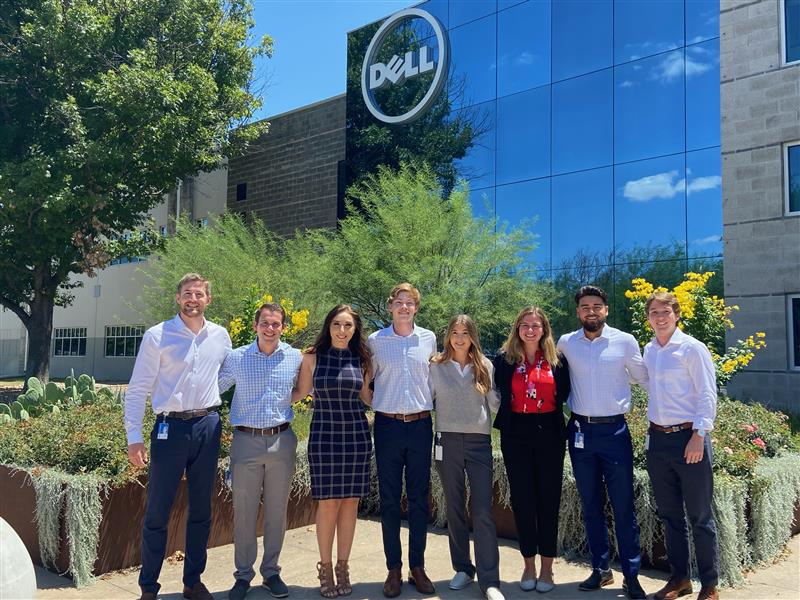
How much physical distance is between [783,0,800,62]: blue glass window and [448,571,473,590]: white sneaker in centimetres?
1297

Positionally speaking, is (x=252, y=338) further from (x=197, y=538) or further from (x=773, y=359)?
(x=773, y=359)

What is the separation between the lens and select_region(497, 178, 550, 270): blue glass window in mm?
17828

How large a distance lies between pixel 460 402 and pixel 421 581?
48.9 inches

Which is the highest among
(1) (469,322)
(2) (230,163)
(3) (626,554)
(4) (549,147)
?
(2) (230,163)

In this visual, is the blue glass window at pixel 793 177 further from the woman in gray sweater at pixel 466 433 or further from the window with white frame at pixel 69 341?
the window with white frame at pixel 69 341

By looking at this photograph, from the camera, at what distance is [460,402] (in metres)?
4.69

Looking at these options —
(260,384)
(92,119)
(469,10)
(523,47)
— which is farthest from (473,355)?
(469,10)

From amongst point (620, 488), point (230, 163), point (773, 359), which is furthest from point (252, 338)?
point (230, 163)

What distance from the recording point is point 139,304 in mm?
29609

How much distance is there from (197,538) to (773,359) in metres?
12.3

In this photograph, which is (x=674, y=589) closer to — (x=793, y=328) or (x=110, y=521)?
(x=110, y=521)

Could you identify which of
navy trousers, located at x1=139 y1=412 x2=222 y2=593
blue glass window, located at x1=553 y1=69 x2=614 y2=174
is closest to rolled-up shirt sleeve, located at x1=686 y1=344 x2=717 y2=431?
navy trousers, located at x1=139 y1=412 x2=222 y2=593

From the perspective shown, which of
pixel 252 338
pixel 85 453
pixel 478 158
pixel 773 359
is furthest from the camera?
pixel 478 158

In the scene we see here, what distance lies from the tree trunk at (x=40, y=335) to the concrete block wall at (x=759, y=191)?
62.4 feet
